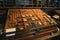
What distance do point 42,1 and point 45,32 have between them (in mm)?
2692

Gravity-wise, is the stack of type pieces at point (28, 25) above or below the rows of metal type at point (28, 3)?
below

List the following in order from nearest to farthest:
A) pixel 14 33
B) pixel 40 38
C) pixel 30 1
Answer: pixel 14 33
pixel 40 38
pixel 30 1

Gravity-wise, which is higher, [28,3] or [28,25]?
[28,3]

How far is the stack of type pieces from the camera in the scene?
325 centimetres

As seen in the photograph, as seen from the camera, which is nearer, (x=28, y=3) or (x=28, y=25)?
(x=28, y=25)

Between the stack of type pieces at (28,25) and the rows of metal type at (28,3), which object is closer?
the stack of type pieces at (28,25)

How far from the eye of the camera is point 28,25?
364 cm

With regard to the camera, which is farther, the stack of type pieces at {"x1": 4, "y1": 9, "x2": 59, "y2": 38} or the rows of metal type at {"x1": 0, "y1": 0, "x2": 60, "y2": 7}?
the rows of metal type at {"x1": 0, "y1": 0, "x2": 60, "y2": 7}

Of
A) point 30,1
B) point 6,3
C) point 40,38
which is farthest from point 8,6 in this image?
point 40,38

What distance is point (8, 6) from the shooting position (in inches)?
205

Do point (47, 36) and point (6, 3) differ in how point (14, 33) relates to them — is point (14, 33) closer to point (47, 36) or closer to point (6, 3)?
point (47, 36)

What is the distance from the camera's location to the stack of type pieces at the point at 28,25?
128 inches

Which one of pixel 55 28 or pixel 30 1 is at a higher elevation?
pixel 30 1

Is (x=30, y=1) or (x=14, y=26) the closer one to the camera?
(x=14, y=26)
